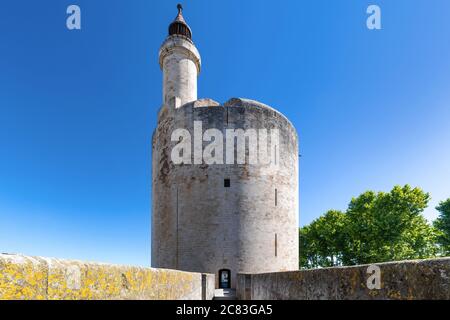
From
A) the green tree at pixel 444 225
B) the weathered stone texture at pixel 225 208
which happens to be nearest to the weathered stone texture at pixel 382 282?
the weathered stone texture at pixel 225 208

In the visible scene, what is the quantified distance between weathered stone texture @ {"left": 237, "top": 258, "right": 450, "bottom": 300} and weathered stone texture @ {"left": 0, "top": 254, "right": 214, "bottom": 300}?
2.17 meters

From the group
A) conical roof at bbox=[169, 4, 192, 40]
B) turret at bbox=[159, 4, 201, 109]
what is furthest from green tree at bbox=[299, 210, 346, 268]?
conical roof at bbox=[169, 4, 192, 40]

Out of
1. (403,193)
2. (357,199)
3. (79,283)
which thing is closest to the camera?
(79,283)

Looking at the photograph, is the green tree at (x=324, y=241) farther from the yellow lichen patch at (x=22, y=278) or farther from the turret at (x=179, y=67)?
the yellow lichen patch at (x=22, y=278)

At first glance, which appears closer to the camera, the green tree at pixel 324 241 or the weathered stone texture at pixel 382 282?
the weathered stone texture at pixel 382 282

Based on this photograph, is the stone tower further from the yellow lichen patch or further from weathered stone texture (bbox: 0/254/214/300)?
the yellow lichen patch

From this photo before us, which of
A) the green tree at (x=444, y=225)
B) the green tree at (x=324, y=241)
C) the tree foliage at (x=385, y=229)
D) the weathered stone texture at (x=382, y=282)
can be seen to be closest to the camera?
the weathered stone texture at (x=382, y=282)

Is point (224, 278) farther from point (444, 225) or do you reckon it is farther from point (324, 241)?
point (444, 225)

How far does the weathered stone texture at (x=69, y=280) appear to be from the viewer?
4.83 ft

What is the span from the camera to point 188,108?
1689cm

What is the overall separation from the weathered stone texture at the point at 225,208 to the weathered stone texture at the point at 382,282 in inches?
410

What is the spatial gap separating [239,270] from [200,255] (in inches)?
90.2

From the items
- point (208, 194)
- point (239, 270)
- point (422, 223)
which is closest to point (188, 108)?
point (208, 194)
